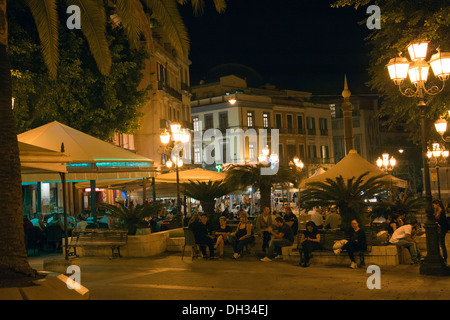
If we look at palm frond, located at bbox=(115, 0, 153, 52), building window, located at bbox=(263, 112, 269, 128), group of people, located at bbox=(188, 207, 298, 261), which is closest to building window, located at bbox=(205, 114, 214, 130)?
building window, located at bbox=(263, 112, 269, 128)

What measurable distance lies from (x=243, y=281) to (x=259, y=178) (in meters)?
8.45

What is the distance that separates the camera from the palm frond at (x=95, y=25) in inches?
418

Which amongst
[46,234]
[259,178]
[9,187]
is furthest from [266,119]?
A: [9,187]

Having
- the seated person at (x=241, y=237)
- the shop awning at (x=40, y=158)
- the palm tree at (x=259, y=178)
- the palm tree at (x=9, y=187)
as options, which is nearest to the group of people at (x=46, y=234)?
the seated person at (x=241, y=237)

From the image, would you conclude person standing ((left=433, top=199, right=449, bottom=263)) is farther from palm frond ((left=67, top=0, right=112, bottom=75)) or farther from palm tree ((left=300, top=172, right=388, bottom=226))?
palm frond ((left=67, top=0, right=112, bottom=75))

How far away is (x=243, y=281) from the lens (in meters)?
11.0

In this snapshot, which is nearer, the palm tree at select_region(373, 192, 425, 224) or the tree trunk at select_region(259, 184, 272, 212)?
the palm tree at select_region(373, 192, 425, 224)

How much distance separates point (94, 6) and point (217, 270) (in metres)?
6.27

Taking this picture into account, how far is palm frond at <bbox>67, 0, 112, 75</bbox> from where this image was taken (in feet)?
34.8

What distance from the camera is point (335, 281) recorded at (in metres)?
11.0

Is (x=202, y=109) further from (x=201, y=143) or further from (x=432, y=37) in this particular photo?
(x=432, y=37)

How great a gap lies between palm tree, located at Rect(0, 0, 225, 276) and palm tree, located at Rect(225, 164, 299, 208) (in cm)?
828
